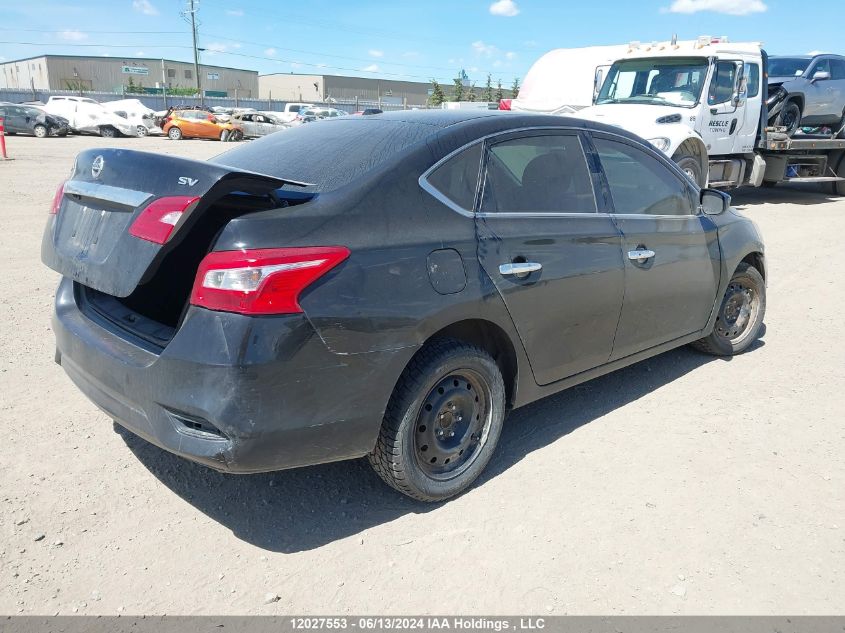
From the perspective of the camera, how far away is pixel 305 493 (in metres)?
3.27

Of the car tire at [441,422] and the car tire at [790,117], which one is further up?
the car tire at [790,117]

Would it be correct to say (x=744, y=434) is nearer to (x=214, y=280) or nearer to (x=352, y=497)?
(x=352, y=497)

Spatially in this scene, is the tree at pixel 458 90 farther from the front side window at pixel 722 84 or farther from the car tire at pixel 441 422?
the car tire at pixel 441 422

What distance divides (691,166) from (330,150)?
945cm

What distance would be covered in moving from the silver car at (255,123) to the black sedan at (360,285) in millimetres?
31534

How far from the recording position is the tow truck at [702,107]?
11.1 meters

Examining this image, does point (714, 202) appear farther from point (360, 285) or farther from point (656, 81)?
point (656, 81)

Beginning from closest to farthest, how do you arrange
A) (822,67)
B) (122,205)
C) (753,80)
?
(122,205) < (753,80) < (822,67)

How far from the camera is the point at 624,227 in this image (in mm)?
3834

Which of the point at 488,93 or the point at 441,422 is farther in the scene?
the point at 488,93

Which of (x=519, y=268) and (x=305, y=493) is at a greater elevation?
(x=519, y=268)

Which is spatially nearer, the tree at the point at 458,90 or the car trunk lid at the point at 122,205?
the car trunk lid at the point at 122,205

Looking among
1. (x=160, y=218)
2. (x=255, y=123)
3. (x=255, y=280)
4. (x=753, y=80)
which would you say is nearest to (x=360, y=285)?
(x=255, y=280)

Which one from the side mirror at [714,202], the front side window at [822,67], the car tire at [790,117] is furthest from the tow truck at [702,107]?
the side mirror at [714,202]
